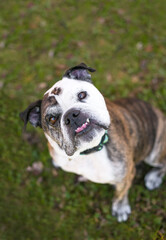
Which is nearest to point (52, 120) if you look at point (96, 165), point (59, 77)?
point (96, 165)

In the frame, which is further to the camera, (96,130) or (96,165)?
(96,165)

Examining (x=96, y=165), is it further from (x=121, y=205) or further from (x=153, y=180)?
(x=153, y=180)

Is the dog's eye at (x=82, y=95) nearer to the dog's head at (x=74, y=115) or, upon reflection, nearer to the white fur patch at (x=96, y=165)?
the dog's head at (x=74, y=115)

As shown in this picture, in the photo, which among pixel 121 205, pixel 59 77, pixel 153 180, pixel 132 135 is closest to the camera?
pixel 132 135

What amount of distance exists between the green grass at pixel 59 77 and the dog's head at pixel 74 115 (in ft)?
7.34

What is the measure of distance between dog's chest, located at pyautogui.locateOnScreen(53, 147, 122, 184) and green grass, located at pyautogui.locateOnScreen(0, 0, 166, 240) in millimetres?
1427

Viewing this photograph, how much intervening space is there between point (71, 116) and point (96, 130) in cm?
33

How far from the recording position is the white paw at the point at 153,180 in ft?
15.5

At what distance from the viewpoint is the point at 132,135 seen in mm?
3691

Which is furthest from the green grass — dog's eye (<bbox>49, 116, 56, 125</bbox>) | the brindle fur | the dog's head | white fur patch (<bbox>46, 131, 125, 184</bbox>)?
dog's eye (<bbox>49, 116, 56, 125</bbox>)

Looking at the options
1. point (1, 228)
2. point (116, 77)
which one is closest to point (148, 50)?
point (116, 77)

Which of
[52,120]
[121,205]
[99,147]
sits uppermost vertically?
[52,120]

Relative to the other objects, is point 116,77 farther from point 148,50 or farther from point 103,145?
point 103,145

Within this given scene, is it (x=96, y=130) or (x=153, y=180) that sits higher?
(x=96, y=130)
